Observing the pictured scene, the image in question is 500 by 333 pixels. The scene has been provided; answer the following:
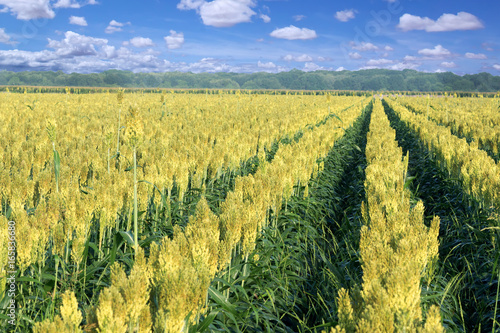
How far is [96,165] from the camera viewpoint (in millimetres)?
5598

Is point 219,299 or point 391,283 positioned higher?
point 391,283

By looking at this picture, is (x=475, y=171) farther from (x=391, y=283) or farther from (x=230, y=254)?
(x=230, y=254)

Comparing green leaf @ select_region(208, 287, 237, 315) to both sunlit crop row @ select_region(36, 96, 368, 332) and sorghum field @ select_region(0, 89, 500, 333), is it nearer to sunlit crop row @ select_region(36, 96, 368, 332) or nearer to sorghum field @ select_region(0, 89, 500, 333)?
sorghum field @ select_region(0, 89, 500, 333)

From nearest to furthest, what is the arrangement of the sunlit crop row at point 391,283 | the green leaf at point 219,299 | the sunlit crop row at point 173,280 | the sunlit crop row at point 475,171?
the sunlit crop row at point 173,280 → the sunlit crop row at point 391,283 → the green leaf at point 219,299 → the sunlit crop row at point 475,171

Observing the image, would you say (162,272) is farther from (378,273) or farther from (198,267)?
(378,273)

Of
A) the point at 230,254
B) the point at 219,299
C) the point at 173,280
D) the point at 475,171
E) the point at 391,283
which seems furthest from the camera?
the point at 475,171

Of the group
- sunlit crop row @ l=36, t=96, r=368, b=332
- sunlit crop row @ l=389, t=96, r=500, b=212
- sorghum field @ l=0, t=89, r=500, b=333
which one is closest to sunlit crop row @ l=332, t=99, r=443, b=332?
sorghum field @ l=0, t=89, r=500, b=333

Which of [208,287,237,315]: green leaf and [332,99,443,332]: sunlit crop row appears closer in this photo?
[332,99,443,332]: sunlit crop row

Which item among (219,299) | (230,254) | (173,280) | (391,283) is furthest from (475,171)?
(173,280)

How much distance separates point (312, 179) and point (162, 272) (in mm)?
6305

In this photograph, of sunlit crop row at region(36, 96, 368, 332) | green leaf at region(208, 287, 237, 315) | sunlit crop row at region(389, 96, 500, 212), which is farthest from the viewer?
sunlit crop row at region(389, 96, 500, 212)

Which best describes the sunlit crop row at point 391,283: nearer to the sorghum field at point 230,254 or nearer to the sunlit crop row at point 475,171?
the sorghum field at point 230,254

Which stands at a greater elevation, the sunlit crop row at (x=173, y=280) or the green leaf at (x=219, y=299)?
the sunlit crop row at (x=173, y=280)

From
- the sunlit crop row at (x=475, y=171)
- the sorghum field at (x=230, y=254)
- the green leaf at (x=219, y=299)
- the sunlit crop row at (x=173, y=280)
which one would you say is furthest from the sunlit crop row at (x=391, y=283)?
the sunlit crop row at (x=475, y=171)
